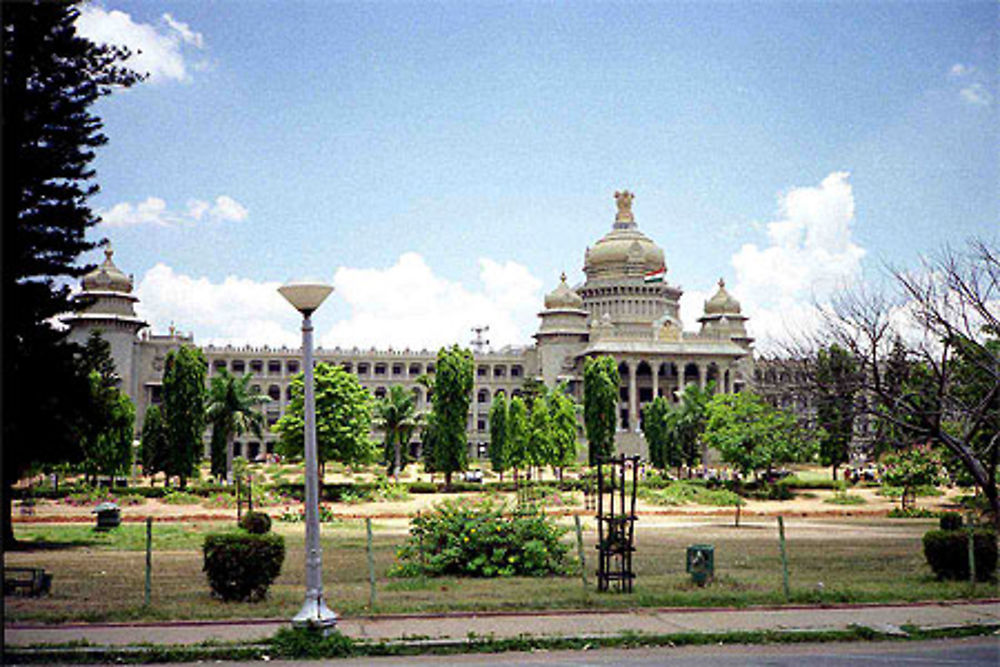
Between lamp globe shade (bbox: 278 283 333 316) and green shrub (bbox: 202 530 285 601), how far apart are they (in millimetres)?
5263

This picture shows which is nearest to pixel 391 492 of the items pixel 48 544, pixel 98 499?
pixel 98 499

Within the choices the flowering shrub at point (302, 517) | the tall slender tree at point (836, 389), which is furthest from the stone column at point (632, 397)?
the tall slender tree at point (836, 389)

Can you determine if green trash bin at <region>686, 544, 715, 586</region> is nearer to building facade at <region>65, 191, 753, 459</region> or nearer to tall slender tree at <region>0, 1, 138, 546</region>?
tall slender tree at <region>0, 1, 138, 546</region>

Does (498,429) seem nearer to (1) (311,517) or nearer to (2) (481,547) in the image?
(2) (481,547)

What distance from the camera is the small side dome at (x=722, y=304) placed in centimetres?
10600

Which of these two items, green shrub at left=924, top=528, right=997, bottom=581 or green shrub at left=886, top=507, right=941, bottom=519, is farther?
green shrub at left=886, top=507, right=941, bottom=519

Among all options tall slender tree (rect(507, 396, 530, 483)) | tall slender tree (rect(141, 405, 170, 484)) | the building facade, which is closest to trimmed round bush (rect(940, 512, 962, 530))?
tall slender tree (rect(507, 396, 530, 483))

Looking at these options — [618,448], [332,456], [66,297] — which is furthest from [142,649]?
[618,448]

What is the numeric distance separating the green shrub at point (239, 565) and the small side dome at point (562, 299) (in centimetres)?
8287

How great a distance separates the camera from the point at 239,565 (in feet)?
51.4

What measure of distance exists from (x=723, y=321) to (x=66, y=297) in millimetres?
84399

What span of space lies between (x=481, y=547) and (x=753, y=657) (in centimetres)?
894

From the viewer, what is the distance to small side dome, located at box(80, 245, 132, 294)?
81438mm

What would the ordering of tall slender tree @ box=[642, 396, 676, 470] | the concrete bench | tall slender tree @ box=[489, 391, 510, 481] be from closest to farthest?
the concrete bench
tall slender tree @ box=[489, 391, 510, 481]
tall slender tree @ box=[642, 396, 676, 470]
